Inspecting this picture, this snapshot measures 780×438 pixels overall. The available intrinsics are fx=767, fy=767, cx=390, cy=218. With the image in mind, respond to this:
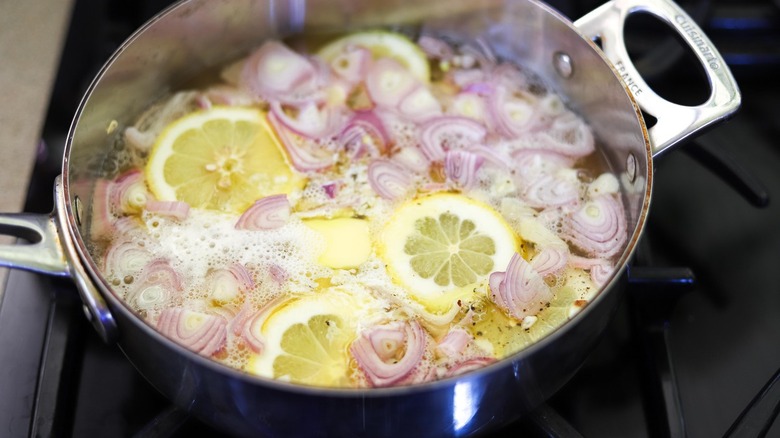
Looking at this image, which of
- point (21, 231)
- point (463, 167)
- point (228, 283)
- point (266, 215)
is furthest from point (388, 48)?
point (21, 231)

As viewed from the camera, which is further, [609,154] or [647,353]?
[609,154]

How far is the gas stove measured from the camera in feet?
2.74

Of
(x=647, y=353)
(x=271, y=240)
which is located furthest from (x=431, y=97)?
(x=647, y=353)

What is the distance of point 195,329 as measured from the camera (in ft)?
2.64

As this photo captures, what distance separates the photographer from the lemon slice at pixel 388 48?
1147 mm

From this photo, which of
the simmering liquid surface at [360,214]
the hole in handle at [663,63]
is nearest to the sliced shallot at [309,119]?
the simmering liquid surface at [360,214]

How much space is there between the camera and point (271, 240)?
92cm

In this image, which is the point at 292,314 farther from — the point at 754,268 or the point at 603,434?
the point at 754,268

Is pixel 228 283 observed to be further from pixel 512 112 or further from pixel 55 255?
pixel 512 112

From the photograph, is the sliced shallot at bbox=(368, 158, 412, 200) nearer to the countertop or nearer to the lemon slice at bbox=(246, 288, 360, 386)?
the lemon slice at bbox=(246, 288, 360, 386)

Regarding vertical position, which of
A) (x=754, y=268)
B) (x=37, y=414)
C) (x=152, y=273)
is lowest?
(x=37, y=414)

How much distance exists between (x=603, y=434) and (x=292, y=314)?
37 cm

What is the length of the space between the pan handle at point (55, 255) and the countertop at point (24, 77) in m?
0.43

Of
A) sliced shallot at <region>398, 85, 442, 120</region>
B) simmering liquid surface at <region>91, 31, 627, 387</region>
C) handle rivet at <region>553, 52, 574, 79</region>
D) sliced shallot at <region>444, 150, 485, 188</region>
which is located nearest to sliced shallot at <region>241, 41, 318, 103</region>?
simmering liquid surface at <region>91, 31, 627, 387</region>
